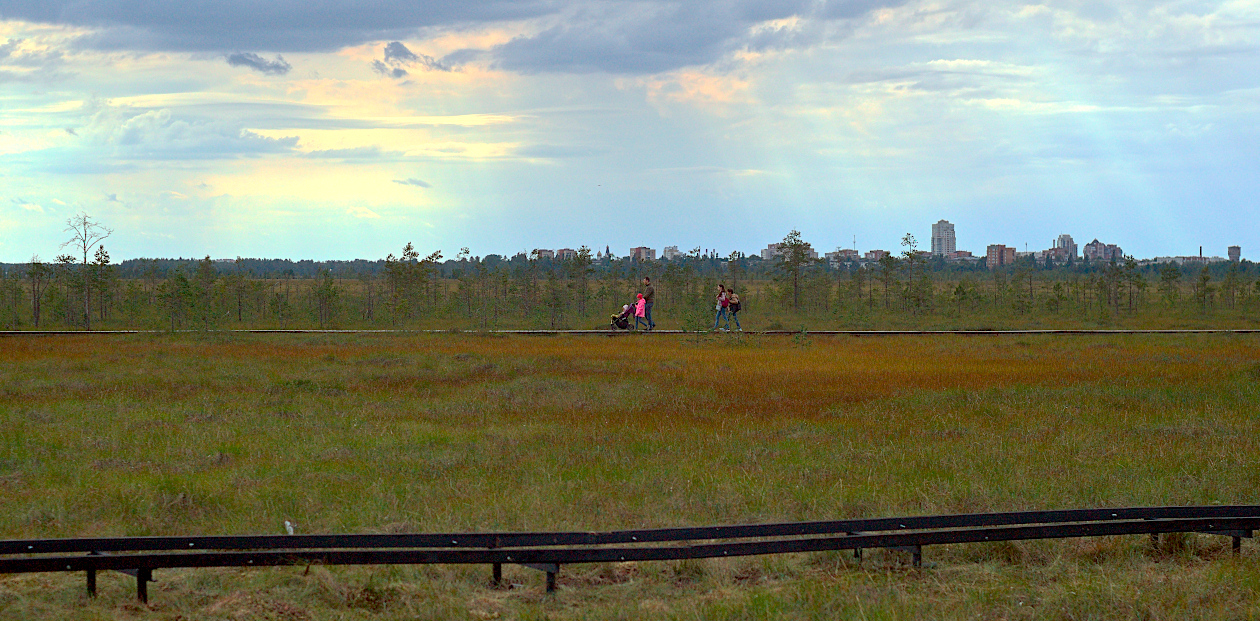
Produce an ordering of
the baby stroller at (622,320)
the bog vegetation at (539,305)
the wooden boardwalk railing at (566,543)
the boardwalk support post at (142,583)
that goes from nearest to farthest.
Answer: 1. the boardwalk support post at (142,583)
2. the wooden boardwalk railing at (566,543)
3. the baby stroller at (622,320)
4. the bog vegetation at (539,305)

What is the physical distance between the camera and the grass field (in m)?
7.07

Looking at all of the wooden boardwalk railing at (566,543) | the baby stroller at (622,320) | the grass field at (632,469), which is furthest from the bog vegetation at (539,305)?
the wooden boardwalk railing at (566,543)

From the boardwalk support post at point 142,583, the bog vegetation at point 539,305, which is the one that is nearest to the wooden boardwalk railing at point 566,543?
the boardwalk support post at point 142,583

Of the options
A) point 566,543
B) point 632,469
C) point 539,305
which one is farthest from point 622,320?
point 566,543

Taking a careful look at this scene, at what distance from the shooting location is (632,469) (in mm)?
11258

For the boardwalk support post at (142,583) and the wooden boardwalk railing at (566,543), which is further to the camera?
the wooden boardwalk railing at (566,543)

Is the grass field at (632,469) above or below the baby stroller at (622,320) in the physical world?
below

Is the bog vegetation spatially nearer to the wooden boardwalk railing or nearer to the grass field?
the grass field

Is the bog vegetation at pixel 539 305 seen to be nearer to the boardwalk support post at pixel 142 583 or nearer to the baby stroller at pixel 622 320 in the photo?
the baby stroller at pixel 622 320

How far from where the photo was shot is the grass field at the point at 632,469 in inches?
278

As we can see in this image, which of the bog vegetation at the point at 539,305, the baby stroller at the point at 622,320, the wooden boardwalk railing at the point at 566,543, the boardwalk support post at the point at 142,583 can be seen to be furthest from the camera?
the bog vegetation at the point at 539,305

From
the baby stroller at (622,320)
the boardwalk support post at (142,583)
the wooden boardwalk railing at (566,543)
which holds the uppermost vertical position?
the baby stroller at (622,320)

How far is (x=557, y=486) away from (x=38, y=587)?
4863 mm

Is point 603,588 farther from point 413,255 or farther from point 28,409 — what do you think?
point 413,255
